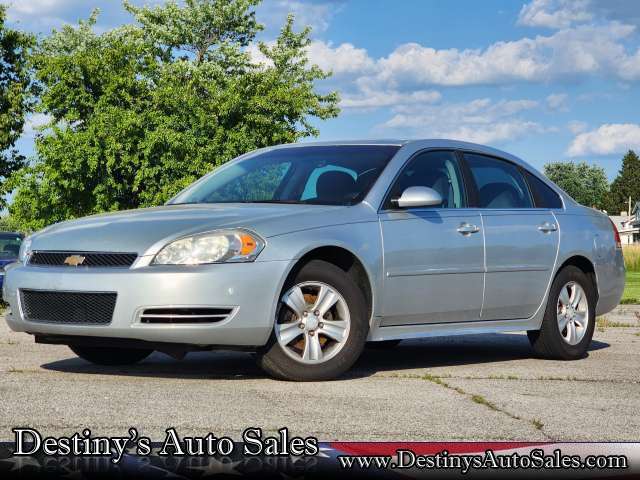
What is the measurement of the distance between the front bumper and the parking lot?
296mm

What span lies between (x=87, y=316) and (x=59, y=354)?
2.08m

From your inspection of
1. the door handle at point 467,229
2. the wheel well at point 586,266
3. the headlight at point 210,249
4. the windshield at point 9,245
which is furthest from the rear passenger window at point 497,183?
the windshield at point 9,245

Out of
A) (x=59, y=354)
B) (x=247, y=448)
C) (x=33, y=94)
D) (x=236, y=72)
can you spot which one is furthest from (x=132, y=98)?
(x=247, y=448)

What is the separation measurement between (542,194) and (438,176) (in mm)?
1384

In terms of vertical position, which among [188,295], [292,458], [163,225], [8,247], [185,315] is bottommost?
[8,247]

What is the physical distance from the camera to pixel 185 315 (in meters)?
6.95

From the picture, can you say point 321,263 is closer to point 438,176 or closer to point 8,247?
point 438,176

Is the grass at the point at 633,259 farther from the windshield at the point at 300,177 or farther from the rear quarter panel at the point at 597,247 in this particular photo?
the windshield at the point at 300,177

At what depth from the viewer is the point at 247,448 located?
465 cm

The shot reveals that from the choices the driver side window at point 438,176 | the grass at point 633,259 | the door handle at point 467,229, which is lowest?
the grass at point 633,259

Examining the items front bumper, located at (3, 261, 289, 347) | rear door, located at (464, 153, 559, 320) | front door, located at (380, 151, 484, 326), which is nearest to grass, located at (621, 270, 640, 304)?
rear door, located at (464, 153, 559, 320)

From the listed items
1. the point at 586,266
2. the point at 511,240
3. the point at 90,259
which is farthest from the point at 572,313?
the point at 90,259

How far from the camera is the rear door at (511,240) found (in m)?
8.67

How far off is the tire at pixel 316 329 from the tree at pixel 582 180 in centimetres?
16863
